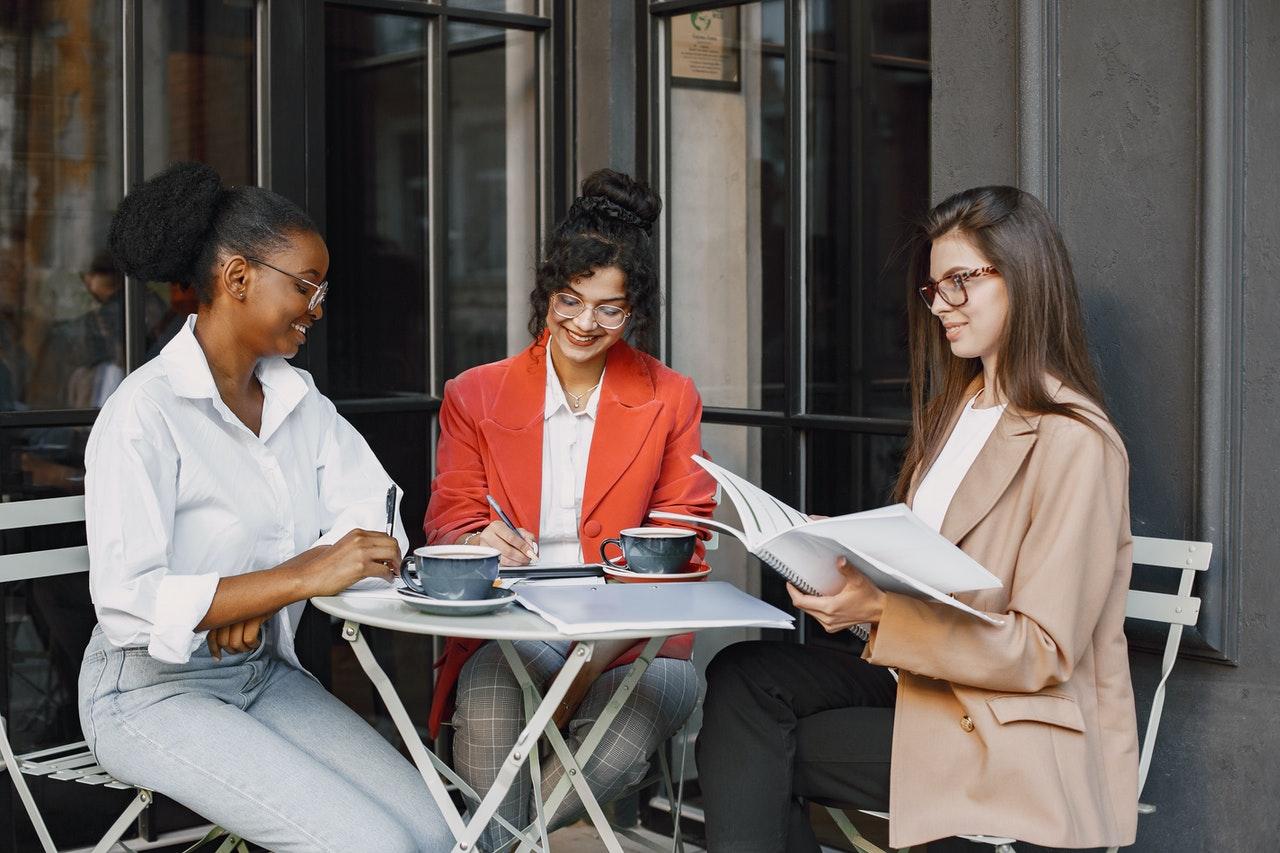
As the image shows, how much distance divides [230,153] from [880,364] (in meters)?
1.82

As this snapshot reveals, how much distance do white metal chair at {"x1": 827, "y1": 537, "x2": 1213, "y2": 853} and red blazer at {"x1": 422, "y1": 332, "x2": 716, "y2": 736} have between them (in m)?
0.82

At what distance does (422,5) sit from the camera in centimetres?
Result: 396

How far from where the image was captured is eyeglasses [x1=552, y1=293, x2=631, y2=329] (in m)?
3.14

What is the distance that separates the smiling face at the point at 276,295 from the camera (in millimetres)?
2738

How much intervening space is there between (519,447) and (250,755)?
102 cm

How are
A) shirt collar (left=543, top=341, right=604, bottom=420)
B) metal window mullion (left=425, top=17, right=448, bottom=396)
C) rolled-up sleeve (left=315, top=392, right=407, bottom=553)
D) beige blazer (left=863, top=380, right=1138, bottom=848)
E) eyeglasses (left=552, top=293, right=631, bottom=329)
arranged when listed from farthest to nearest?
metal window mullion (left=425, top=17, right=448, bottom=396) < shirt collar (left=543, top=341, right=604, bottom=420) < eyeglasses (left=552, top=293, right=631, bottom=329) < rolled-up sleeve (left=315, top=392, right=407, bottom=553) < beige blazer (left=863, top=380, right=1138, bottom=848)

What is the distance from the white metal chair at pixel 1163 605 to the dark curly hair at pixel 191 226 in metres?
1.62

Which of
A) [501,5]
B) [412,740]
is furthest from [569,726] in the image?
[501,5]

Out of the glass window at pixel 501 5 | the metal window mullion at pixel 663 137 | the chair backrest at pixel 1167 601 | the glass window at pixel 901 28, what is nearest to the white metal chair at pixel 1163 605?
the chair backrest at pixel 1167 601

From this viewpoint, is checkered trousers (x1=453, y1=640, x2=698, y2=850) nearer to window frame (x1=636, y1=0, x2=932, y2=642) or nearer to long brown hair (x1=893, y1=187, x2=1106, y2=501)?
window frame (x1=636, y1=0, x2=932, y2=642)

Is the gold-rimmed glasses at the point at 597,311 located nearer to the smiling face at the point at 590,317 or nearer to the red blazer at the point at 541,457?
the smiling face at the point at 590,317

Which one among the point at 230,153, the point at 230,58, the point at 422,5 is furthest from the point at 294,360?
the point at 422,5

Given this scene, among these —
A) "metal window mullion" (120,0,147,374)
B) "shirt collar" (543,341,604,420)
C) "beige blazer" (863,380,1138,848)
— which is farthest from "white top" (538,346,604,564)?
"metal window mullion" (120,0,147,374)

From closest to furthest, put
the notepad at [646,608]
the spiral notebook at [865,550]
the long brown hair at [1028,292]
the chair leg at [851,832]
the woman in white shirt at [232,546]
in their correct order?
the spiral notebook at [865,550], the notepad at [646,608], the woman in white shirt at [232,546], the long brown hair at [1028,292], the chair leg at [851,832]
